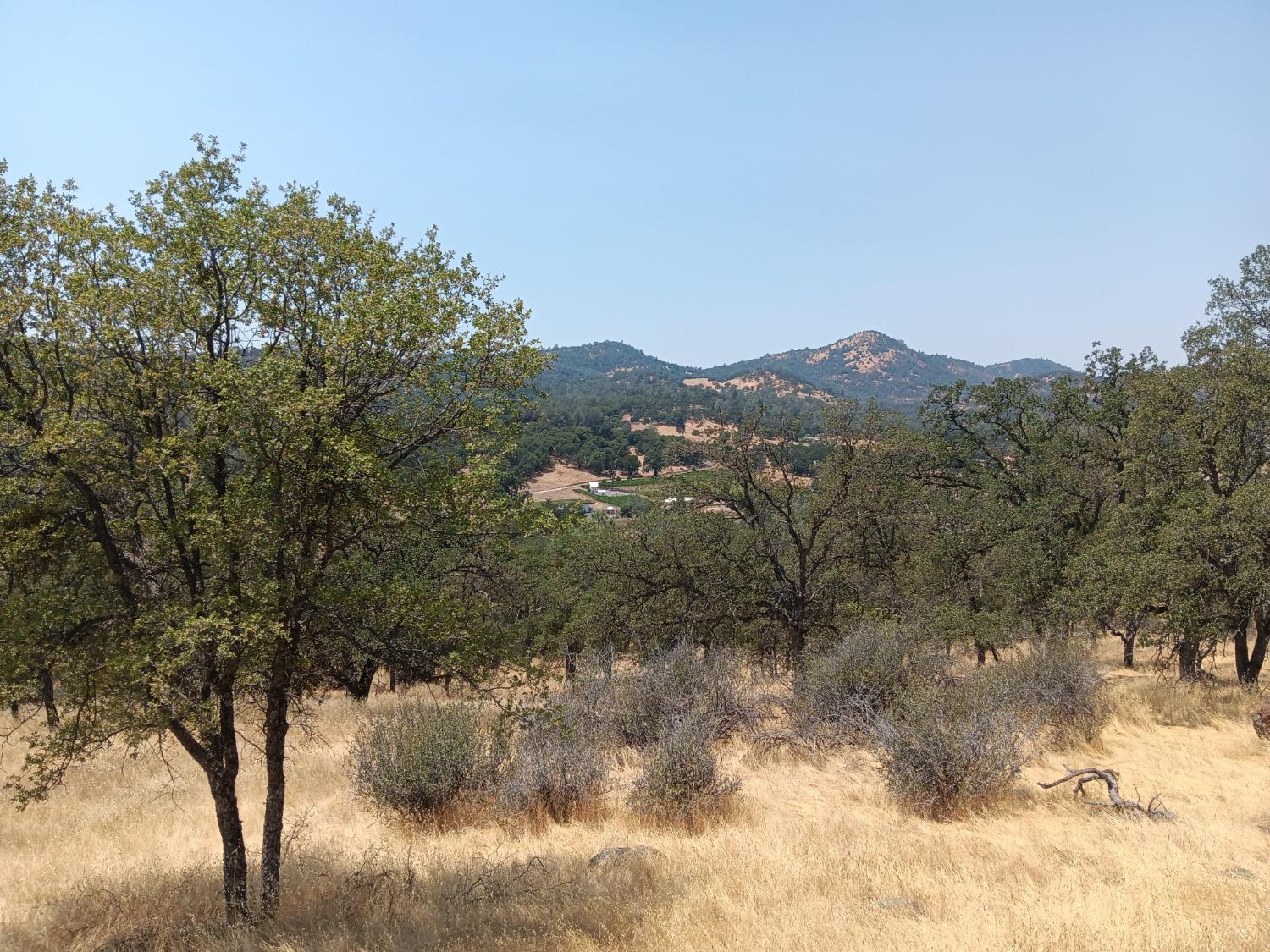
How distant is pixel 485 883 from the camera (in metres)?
7.49

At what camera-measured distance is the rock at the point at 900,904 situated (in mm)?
6262

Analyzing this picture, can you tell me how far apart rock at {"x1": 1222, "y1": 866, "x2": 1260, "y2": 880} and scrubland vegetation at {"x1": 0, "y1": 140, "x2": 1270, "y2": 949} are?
0.10 m

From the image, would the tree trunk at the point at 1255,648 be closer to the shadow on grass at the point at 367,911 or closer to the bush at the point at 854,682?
the bush at the point at 854,682

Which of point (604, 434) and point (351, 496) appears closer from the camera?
point (351, 496)

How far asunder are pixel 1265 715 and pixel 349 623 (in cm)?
1519

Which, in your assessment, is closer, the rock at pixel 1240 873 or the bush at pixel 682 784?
the rock at pixel 1240 873

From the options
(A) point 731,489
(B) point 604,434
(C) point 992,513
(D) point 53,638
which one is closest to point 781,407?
(A) point 731,489

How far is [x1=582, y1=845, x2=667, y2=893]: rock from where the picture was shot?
283 inches

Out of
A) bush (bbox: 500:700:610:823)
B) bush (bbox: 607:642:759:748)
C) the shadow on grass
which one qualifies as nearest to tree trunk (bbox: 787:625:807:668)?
bush (bbox: 607:642:759:748)

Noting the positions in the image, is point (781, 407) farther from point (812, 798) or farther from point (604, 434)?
point (604, 434)

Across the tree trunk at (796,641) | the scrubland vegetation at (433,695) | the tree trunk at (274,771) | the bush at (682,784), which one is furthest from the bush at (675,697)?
the tree trunk at (274,771)

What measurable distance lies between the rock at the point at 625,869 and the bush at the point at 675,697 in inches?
148

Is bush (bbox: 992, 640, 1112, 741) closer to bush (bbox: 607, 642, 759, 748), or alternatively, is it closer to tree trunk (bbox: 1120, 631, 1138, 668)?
tree trunk (bbox: 1120, 631, 1138, 668)

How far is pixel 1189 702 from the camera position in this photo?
14977 mm
